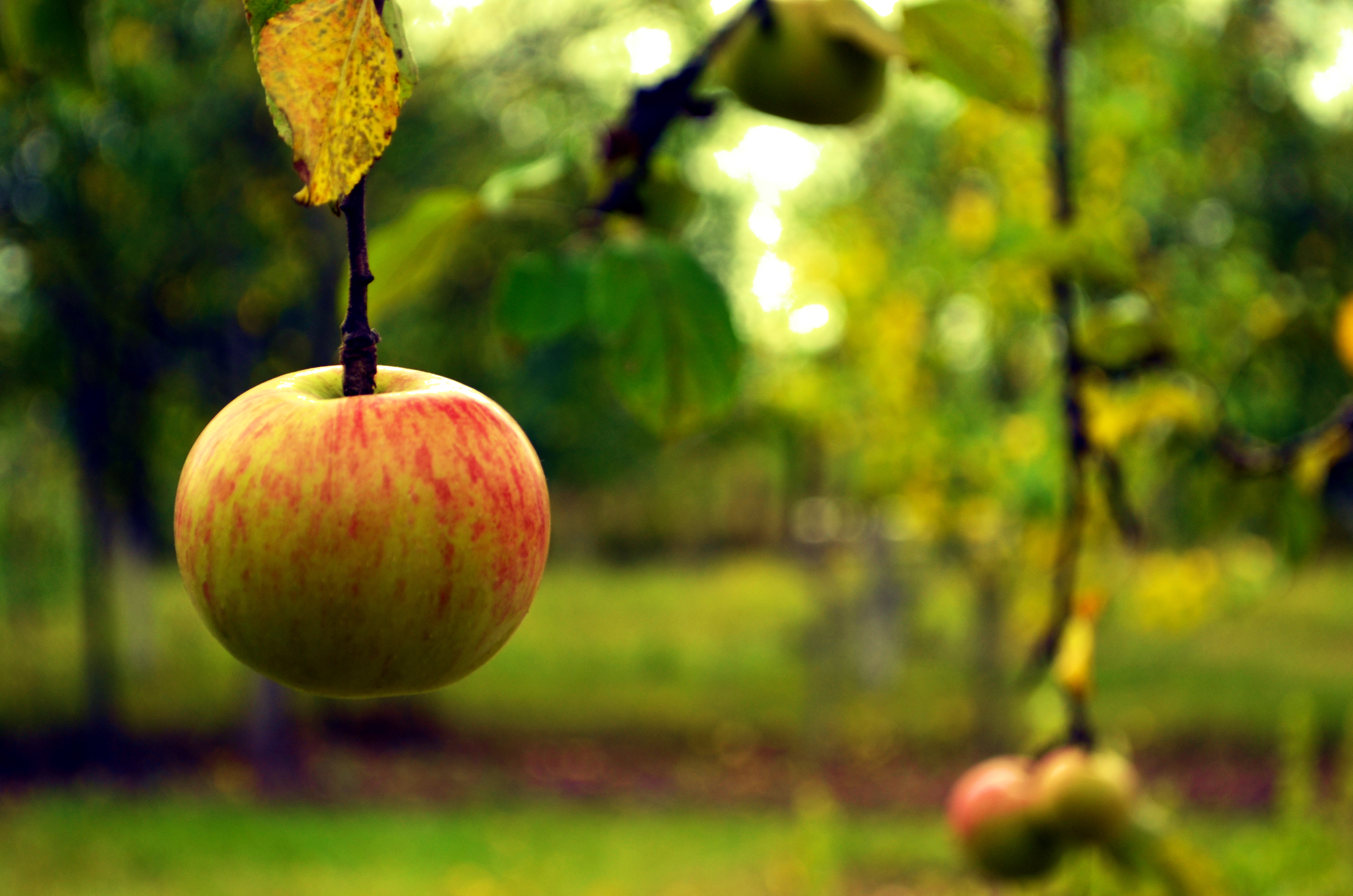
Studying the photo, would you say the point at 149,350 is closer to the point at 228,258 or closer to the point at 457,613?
→ the point at 228,258

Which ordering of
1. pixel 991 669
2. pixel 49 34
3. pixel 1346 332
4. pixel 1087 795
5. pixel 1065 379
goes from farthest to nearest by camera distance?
pixel 991 669 < pixel 1346 332 < pixel 1087 795 < pixel 1065 379 < pixel 49 34

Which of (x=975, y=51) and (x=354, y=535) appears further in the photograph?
(x=975, y=51)

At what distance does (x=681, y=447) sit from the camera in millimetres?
8219

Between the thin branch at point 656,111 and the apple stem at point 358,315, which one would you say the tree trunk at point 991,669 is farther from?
the apple stem at point 358,315

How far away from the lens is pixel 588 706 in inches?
377

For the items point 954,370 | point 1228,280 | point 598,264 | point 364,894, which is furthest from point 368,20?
point 954,370

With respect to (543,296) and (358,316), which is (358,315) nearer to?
(358,316)

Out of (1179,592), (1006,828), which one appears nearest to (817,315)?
(1006,828)

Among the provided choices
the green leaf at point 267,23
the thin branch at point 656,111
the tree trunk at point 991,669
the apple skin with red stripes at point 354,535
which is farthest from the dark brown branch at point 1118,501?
the tree trunk at point 991,669

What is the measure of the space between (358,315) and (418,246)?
0.48 meters

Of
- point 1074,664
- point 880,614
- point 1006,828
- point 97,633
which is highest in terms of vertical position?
point 1074,664

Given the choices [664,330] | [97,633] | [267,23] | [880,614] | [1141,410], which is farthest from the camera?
[880,614]

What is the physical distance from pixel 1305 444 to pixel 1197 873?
468 mm

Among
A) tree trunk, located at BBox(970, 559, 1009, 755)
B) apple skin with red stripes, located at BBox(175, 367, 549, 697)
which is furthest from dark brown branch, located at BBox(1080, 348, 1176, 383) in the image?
tree trunk, located at BBox(970, 559, 1009, 755)
